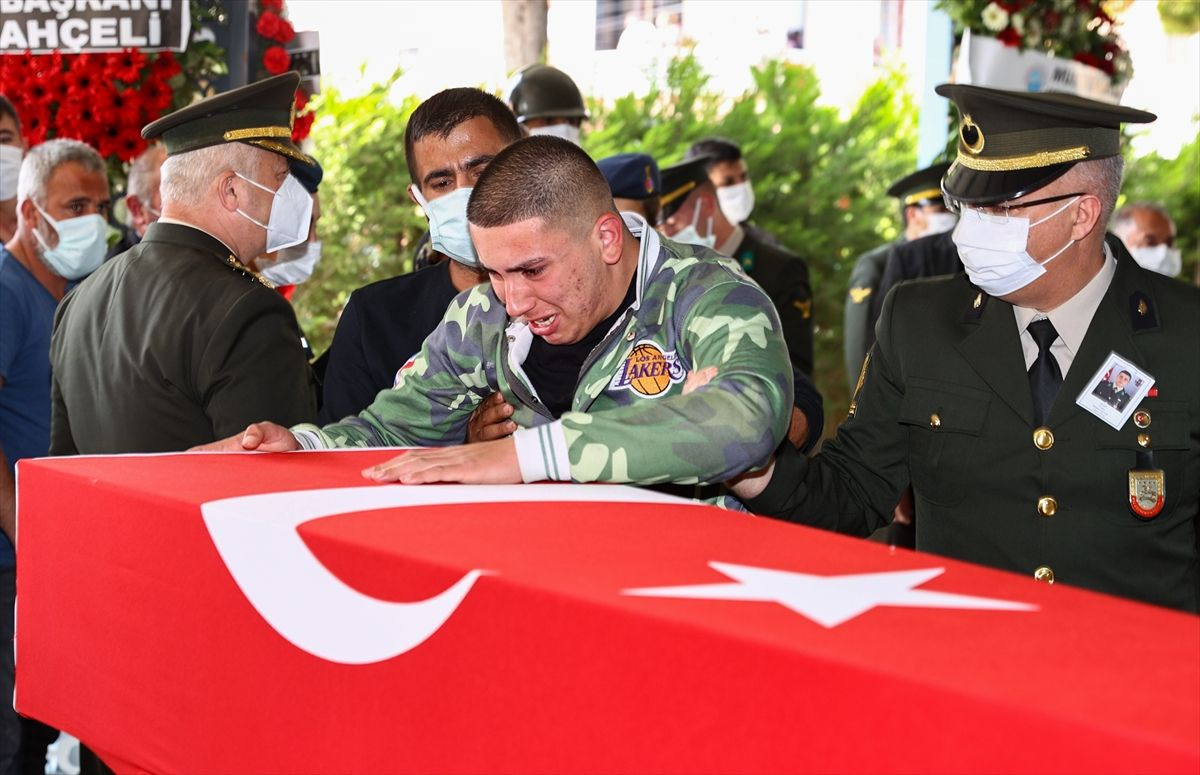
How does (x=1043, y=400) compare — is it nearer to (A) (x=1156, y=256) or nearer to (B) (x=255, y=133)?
(B) (x=255, y=133)

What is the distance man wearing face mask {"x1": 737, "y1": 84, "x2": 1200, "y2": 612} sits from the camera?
243cm

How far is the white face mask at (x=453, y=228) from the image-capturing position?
9.75ft

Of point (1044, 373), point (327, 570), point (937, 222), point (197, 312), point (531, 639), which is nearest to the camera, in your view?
point (531, 639)

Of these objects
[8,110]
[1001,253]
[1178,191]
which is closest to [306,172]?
[1001,253]

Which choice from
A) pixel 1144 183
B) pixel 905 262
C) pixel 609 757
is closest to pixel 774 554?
pixel 609 757

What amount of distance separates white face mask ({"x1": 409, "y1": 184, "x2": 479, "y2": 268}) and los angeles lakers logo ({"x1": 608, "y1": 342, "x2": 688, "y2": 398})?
2.41 feet

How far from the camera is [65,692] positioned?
6.65 feet

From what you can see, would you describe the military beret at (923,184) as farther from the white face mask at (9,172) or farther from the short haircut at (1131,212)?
the white face mask at (9,172)

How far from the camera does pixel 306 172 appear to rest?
10.6ft

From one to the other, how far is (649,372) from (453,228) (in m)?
0.85

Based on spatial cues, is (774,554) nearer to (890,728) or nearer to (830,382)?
(890,728)

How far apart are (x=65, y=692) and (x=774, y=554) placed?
3.99 feet

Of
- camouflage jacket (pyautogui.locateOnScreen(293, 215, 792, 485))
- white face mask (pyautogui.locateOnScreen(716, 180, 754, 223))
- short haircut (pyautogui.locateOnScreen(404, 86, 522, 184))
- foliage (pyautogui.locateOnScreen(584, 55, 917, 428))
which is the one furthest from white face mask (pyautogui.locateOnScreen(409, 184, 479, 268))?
foliage (pyautogui.locateOnScreen(584, 55, 917, 428))

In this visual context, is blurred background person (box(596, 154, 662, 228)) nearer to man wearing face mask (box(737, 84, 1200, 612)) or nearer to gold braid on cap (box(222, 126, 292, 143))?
gold braid on cap (box(222, 126, 292, 143))
